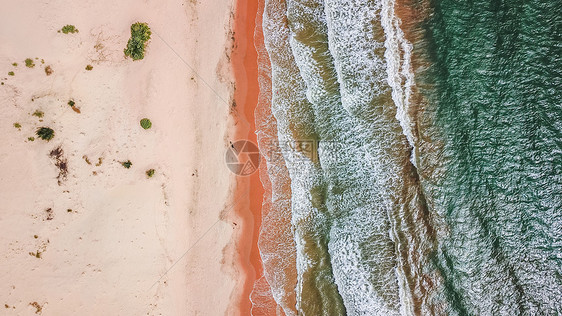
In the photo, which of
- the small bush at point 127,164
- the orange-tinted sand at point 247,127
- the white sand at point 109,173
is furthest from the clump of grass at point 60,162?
the orange-tinted sand at point 247,127

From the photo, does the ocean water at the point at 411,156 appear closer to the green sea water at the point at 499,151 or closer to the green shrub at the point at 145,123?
the green sea water at the point at 499,151

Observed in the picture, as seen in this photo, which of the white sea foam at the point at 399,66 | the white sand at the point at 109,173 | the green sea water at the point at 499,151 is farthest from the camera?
the white sand at the point at 109,173

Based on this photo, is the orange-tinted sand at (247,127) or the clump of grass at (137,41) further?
the orange-tinted sand at (247,127)

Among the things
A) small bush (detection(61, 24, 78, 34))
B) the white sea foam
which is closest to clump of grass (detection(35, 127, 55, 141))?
small bush (detection(61, 24, 78, 34))

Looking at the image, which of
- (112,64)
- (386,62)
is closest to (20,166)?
(112,64)

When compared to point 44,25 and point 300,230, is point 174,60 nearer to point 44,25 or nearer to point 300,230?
point 44,25

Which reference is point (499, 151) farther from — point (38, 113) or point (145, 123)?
point (38, 113)

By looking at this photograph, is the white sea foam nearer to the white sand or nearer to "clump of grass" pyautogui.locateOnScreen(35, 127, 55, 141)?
the white sand
